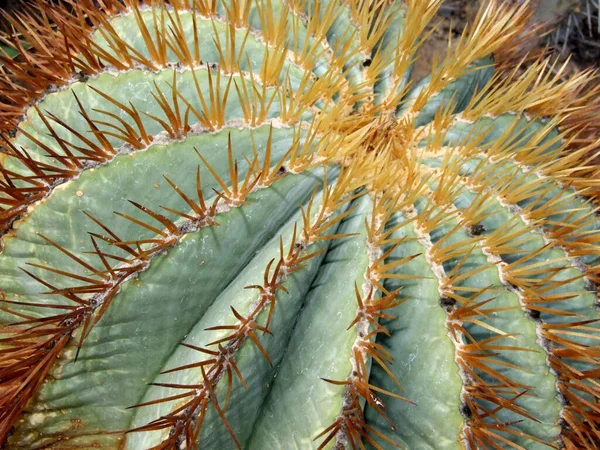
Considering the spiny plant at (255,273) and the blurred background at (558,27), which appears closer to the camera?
the spiny plant at (255,273)

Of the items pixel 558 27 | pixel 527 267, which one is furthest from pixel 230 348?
pixel 558 27

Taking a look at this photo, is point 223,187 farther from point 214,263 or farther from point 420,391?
point 420,391

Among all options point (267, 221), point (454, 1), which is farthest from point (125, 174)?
point (454, 1)

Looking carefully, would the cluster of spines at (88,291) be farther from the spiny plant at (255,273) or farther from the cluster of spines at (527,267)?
the cluster of spines at (527,267)

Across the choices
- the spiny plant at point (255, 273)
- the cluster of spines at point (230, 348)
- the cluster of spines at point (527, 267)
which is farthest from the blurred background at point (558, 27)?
the cluster of spines at point (230, 348)

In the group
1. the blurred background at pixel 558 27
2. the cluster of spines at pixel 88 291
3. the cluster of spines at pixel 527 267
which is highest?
the blurred background at pixel 558 27

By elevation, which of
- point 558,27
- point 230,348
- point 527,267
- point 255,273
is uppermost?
point 558,27

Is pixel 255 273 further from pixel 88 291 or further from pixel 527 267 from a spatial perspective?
pixel 527 267

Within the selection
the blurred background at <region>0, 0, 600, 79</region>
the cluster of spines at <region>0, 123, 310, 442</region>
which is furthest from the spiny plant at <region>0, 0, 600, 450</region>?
the blurred background at <region>0, 0, 600, 79</region>
